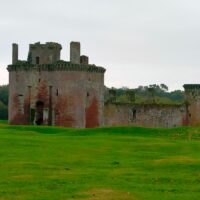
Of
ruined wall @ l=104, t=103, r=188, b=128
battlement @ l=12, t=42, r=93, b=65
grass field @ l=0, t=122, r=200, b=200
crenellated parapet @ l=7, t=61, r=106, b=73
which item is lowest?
grass field @ l=0, t=122, r=200, b=200

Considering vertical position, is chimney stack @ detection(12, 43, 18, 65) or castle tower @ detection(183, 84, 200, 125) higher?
chimney stack @ detection(12, 43, 18, 65)

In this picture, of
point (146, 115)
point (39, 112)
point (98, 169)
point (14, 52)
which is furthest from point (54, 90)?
point (98, 169)

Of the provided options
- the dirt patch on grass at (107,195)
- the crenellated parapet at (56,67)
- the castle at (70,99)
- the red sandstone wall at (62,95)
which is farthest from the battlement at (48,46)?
the dirt patch on grass at (107,195)

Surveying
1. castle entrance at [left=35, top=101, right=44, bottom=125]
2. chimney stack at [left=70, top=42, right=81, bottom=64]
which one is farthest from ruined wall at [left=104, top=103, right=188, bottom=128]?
castle entrance at [left=35, top=101, right=44, bottom=125]

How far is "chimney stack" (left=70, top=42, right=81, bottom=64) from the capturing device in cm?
7006

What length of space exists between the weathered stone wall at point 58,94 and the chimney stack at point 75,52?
162cm

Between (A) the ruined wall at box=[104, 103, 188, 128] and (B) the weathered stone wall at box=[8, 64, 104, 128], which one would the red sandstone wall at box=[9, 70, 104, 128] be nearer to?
(B) the weathered stone wall at box=[8, 64, 104, 128]

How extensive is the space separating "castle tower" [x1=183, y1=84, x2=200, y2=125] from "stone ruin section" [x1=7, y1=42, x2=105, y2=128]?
374 inches

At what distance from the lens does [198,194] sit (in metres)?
19.5

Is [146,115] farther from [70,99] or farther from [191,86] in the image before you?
[70,99]

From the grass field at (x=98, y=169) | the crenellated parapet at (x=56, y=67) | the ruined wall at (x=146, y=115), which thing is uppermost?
the crenellated parapet at (x=56, y=67)

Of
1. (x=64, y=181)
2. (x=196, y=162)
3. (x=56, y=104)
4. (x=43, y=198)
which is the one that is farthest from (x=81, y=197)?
(x=56, y=104)

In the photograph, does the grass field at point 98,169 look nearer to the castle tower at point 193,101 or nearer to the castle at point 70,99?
the castle at point 70,99

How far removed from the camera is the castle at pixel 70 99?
68.1 metres
